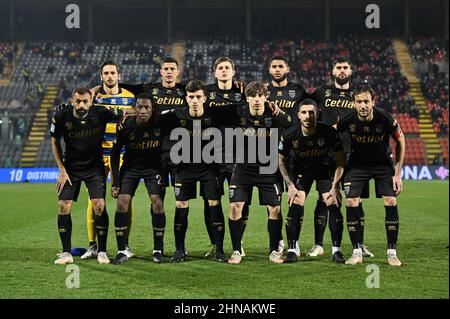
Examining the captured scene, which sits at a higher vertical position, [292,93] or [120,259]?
[292,93]

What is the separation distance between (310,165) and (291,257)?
Result: 1.03 metres

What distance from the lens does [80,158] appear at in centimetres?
782

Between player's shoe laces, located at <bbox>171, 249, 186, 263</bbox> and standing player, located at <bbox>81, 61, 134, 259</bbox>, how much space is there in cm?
66

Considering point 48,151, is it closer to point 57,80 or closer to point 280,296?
point 57,80

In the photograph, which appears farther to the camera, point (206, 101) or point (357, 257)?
point (206, 101)

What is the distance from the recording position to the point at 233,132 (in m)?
7.84

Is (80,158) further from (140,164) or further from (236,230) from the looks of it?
(236,230)

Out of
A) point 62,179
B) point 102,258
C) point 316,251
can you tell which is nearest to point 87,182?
point 62,179

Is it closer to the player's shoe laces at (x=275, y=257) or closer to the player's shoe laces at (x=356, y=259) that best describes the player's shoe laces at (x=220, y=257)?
the player's shoe laces at (x=275, y=257)

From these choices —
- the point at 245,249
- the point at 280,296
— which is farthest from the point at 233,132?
the point at 280,296

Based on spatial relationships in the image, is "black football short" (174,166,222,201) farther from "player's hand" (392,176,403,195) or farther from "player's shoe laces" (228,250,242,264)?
"player's hand" (392,176,403,195)

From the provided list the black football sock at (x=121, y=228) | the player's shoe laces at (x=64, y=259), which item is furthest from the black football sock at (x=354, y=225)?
the player's shoe laces at (x=64, y=259)

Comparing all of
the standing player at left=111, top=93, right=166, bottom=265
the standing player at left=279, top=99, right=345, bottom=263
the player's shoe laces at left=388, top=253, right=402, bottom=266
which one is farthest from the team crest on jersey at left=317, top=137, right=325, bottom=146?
the standing player at left=111, top=93, right=166, bottom=265
